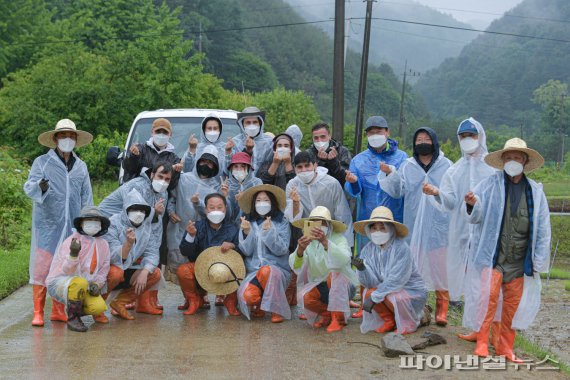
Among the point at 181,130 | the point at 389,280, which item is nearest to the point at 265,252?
the point at 389,280

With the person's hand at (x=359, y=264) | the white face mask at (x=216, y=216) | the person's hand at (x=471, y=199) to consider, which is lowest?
the person's hand at (x=359, y=264)

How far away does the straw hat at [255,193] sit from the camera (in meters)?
8.80

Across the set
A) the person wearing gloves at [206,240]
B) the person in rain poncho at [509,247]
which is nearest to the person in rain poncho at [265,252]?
the person wearing gloves at [206,240]

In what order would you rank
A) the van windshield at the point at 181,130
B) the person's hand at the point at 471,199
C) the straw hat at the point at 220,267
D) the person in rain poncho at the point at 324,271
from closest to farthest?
the person's hand at the point at 471,199, the person in rain poncho at the point at 324,271, the straw hat at the point at 220,267, the van windshield at the point at 181,130

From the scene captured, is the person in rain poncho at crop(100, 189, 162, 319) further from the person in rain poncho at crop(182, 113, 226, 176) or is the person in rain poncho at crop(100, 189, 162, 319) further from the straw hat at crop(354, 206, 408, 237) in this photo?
the straw hat at crop(354, 206, 408, 237)

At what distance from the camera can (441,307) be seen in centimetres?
878

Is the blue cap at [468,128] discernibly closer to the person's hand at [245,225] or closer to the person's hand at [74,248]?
the person's hand at [245,225]

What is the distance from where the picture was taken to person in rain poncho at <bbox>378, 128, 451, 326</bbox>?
8.73 metres

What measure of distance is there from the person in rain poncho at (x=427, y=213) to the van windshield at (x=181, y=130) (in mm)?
3433

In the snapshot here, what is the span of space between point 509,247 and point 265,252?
8.27ft

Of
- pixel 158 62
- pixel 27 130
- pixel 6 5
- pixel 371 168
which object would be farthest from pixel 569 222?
pixel 6 5

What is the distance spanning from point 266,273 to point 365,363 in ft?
6.14

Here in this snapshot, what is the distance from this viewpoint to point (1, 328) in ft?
27.6

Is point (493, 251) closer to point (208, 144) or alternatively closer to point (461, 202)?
point (461, 202)
